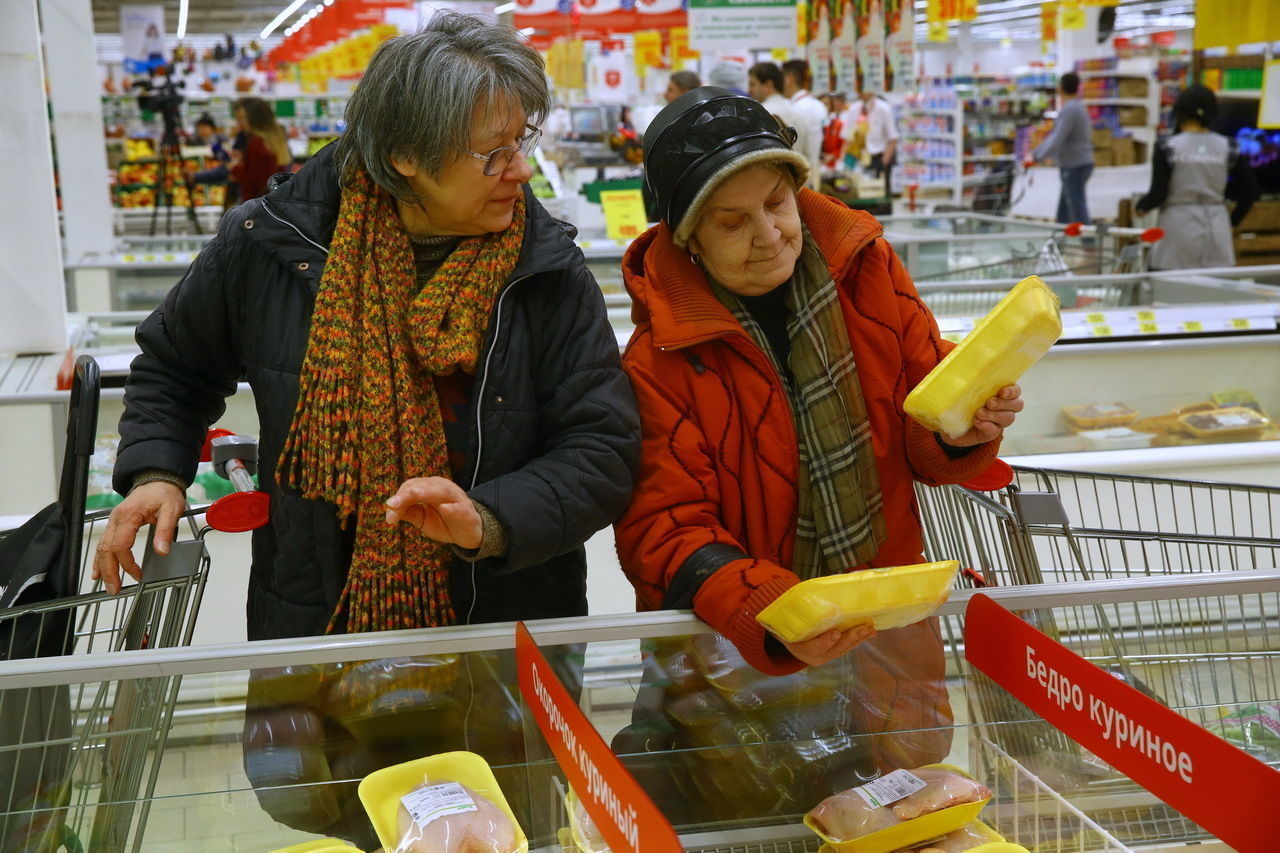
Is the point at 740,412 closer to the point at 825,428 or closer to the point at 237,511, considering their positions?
the point at 825,428

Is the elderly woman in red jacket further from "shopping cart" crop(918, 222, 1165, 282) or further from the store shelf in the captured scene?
the store shelf

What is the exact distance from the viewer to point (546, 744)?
143 centimetres

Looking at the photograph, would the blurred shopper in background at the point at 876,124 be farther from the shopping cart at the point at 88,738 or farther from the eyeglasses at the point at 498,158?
the shopping cart at the point at 88,738

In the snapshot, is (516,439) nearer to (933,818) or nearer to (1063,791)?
(933,818)

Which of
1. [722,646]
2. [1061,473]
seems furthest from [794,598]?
[1061,473]

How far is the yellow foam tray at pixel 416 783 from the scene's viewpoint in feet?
4.72

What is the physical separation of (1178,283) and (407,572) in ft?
16.3

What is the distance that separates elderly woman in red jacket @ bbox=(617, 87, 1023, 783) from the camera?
162 centimetres

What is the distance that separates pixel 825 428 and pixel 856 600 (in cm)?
43

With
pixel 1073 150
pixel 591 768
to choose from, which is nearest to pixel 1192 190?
A: pixel 1073 150

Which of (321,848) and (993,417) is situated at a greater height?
(993,417)

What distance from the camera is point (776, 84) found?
744cm

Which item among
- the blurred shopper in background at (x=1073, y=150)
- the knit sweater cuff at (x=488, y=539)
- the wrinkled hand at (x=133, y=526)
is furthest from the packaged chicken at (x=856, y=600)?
the blurred shopper in background at (x=1073, y=150)

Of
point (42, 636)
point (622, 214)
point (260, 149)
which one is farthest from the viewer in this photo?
point (260, 149)
